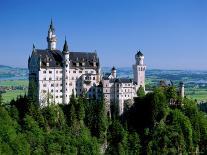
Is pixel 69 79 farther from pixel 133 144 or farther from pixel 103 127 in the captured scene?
pixel 133 144

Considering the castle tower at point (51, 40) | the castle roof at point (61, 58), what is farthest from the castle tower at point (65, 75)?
the castle tower at point (51, 40)

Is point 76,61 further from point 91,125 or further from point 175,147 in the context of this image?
point 175,147

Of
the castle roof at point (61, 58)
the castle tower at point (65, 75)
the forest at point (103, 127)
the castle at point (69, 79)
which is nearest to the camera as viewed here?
the forest at point (103, 127)

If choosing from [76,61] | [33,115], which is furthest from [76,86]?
[33,115]

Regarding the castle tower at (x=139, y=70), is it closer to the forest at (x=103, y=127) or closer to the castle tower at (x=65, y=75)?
the forest at (x=103, y=127)

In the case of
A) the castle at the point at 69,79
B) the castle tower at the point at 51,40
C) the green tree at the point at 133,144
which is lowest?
the green tree at the point at 133,144

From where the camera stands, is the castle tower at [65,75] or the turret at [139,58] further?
the turret at [139,58]

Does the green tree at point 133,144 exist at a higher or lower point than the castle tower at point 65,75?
lower

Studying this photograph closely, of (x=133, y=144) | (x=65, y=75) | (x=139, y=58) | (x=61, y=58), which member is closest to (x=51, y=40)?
(x=61, y=58)
